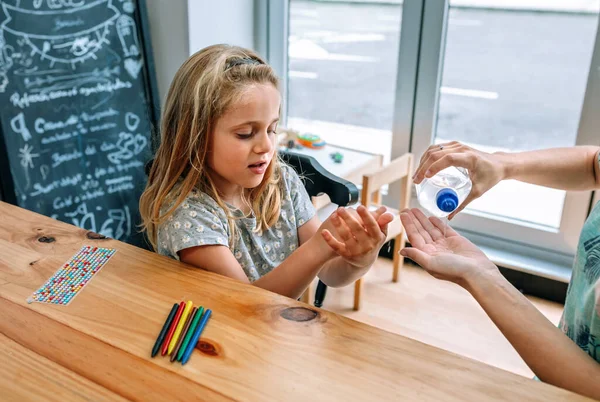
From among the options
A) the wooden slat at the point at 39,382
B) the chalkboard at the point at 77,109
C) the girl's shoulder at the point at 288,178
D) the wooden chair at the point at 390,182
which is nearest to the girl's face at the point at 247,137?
the girl's shoulder at the point at 288,178

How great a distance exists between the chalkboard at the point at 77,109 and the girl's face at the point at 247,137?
1.21m

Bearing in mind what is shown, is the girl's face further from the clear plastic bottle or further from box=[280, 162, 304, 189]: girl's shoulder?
the clear plastic bottle

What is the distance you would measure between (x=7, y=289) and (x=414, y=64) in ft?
6.50

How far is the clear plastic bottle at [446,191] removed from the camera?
3.12 ft

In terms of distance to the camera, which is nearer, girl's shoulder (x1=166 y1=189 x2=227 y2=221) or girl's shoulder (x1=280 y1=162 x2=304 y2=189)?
girl's shoulder (x1=166 y1=189 x2=227 y2=221)

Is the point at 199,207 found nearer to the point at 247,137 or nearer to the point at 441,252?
the point at 247,137

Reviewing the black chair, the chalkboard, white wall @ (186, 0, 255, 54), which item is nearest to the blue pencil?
the black chair

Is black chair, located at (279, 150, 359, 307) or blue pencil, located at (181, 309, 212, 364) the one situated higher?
blue pencil, located at (181, 309, 212, 364)

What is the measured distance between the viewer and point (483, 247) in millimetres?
2596

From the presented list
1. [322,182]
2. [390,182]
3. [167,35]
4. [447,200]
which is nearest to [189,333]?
[447,200]

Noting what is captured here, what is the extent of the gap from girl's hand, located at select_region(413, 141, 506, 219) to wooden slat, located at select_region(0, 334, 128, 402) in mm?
709

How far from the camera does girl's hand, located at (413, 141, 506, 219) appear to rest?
110 centimetres

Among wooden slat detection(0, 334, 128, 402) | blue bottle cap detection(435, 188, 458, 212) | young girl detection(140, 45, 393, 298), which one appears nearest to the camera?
wooden slat detection(0, 334, 128, 402)

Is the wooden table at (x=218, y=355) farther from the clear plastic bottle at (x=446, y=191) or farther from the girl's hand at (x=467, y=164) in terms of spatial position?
the girl's hand at (x=467, y=164)
